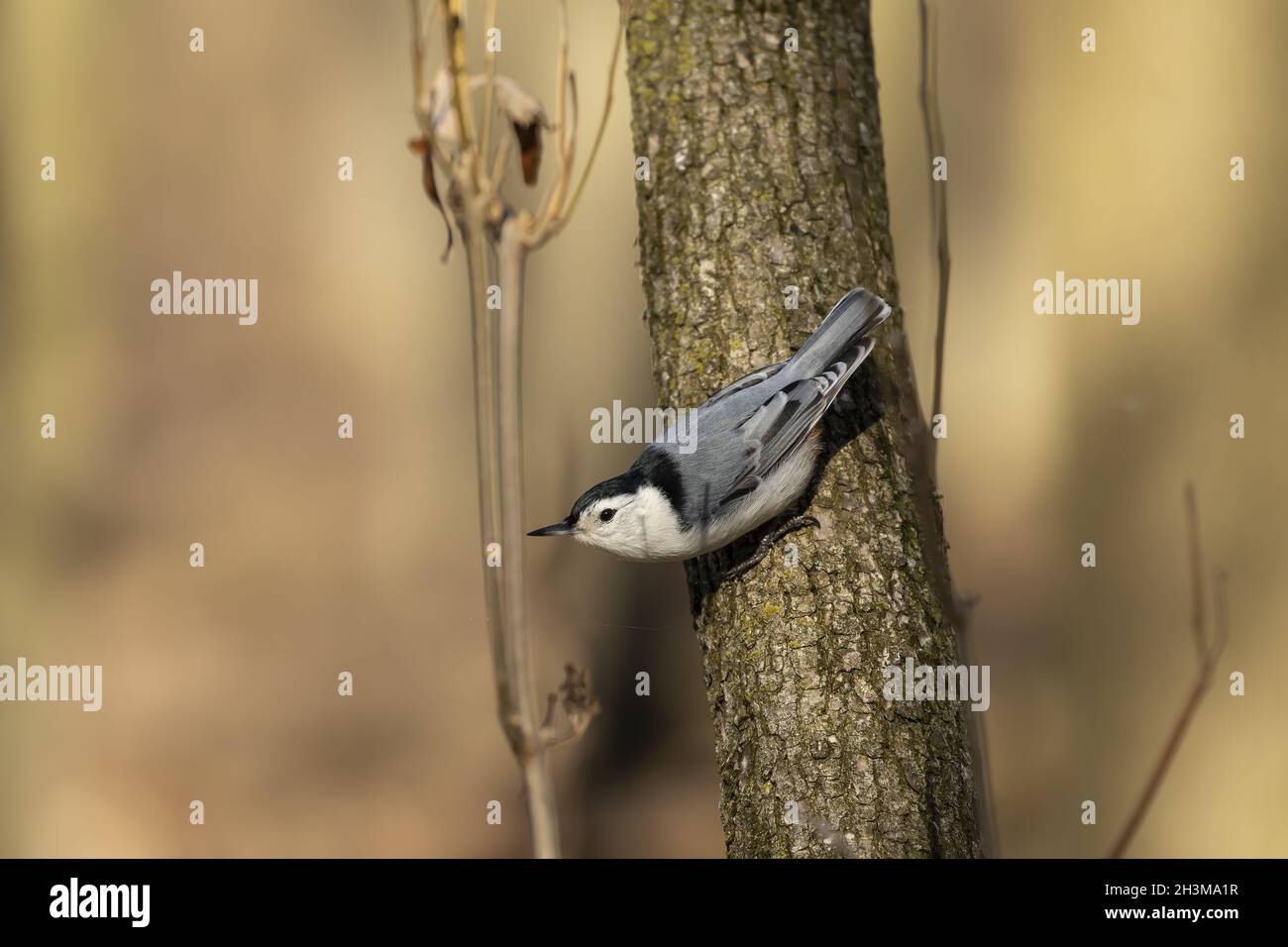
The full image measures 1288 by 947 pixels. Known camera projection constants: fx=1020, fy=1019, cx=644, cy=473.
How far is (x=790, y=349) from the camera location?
8.43ft

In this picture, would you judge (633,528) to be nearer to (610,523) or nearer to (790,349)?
(610,523)

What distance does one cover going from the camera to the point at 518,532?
63 cm

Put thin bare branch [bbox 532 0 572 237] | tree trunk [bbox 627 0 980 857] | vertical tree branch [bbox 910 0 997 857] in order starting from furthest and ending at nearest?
1. tree trunk [bbox 627 0 980 857]
2. vertical tree branch [bbox 910 0 997 857]
3. thin bare branch [bbox 532 0 572 237]

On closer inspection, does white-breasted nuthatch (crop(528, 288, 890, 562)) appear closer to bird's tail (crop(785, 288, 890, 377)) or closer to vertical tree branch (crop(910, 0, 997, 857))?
bird's tail (crop(785, 288, 890, 377))

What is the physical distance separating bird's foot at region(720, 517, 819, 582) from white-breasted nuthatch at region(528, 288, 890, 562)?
1.8 inches

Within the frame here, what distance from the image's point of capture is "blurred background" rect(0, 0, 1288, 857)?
481cm

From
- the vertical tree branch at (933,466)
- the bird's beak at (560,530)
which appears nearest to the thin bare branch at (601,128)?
the vertical tree branch at (933,466)

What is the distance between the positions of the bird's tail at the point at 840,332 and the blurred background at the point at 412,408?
2182 millimetres

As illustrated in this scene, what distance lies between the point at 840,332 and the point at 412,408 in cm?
298

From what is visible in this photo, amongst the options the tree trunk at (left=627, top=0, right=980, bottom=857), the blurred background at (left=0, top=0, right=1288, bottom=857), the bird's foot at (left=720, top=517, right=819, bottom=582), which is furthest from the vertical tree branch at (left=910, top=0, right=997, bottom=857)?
the blurred background at (left=0, top=0, right=1288, bottom=857)

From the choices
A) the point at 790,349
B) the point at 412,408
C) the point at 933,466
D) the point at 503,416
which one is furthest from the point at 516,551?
the point at 412,408

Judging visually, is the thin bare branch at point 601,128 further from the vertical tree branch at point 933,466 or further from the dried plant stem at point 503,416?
the vertical tree branch at point 933,466
